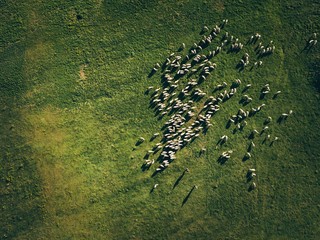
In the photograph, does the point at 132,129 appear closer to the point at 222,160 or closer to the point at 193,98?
the point at 193,98

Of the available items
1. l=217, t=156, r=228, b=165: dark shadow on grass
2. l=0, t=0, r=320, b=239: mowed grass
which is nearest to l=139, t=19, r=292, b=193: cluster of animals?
l=217, t=156, r=228, b=165: dark shadow on grass

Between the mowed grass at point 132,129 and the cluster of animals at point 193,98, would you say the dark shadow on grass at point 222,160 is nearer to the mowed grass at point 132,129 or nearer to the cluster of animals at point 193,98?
the cluster of animals at point 193,98

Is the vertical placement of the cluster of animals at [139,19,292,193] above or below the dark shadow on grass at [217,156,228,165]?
above

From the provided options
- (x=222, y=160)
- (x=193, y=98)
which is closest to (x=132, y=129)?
(x=193, y=98)

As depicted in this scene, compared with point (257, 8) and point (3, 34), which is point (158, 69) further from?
point (3, 34)

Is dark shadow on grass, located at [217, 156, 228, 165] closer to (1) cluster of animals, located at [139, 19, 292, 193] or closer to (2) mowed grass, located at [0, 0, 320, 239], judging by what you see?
(1) cluster of animals, located at [139, 19, 292, 193]

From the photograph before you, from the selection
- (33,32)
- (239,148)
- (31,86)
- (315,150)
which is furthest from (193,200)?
(33,32)
